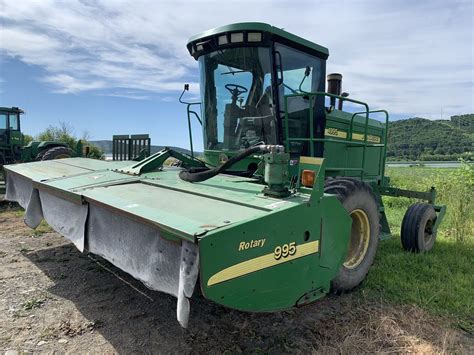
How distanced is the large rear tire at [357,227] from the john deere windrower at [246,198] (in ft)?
0.03

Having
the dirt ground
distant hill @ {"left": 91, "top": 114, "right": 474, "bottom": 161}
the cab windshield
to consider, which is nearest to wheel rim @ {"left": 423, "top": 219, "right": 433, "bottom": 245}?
the dirt ground

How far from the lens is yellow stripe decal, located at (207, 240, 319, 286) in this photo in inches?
84.4

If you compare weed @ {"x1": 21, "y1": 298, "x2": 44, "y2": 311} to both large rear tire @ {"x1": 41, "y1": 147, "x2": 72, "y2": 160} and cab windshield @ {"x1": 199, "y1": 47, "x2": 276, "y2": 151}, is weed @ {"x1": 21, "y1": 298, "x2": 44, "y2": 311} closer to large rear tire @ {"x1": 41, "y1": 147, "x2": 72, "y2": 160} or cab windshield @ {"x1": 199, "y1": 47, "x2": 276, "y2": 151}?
cab windshield @ {"x1": 199, "y1": 47, "x2": 276, "y2": 151}

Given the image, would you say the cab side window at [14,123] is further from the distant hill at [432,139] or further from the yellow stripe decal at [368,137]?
the distant hill at [432,139]

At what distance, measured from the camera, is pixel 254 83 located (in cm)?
421

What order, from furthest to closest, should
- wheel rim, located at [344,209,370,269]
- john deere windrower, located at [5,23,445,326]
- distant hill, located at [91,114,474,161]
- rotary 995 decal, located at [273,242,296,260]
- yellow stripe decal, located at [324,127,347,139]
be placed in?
distant hill, located at [91,114,474,161] → yellow stripe decal, located at [324,127,347,139] → wheel rim, located at [344,209,370,269] → rotary 995 decal, located at [273,242,296,260] → john deere windrower, located at [5,23,445,326]

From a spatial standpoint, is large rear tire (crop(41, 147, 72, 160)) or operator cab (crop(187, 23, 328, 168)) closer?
operator cab (crop(187, 23, 328, 168))

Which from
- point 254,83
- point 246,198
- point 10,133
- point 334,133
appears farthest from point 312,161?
point 10,133

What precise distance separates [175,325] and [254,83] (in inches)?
99.7

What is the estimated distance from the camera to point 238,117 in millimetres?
4395

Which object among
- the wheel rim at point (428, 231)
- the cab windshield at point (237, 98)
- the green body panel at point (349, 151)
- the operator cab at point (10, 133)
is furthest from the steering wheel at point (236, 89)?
the operator cab at point (10, 133)

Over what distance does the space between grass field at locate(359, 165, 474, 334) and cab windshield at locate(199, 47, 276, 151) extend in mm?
1831

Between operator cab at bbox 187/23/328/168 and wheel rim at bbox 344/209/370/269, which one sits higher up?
operator cab at bbox 187/23/328/168

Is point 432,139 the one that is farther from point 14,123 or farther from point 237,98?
point 237,98
